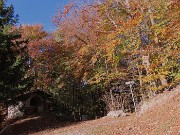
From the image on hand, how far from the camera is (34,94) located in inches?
949

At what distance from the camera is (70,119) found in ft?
74.6

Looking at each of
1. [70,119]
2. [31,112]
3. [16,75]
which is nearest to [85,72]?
[70,119]

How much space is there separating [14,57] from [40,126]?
506 centimetres

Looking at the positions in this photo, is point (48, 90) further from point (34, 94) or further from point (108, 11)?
point (108, 11)

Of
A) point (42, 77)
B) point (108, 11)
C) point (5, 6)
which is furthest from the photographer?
point (42, 77)

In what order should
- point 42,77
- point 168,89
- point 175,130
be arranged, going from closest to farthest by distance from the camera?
point 175,130 < point 168,89 < point 42,77

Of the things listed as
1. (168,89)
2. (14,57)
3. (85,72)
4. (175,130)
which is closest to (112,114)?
(168,89)

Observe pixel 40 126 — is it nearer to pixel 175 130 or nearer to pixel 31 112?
pixel 31 112

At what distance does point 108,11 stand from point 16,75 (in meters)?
7.42

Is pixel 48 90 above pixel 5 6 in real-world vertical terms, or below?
below

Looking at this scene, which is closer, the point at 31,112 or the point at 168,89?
the point at 168,89

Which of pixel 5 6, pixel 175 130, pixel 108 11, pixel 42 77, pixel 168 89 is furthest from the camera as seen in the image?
pixel 42 77

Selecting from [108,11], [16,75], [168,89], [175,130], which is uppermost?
[108,11]

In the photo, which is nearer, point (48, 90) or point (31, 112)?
point (31, 112)
